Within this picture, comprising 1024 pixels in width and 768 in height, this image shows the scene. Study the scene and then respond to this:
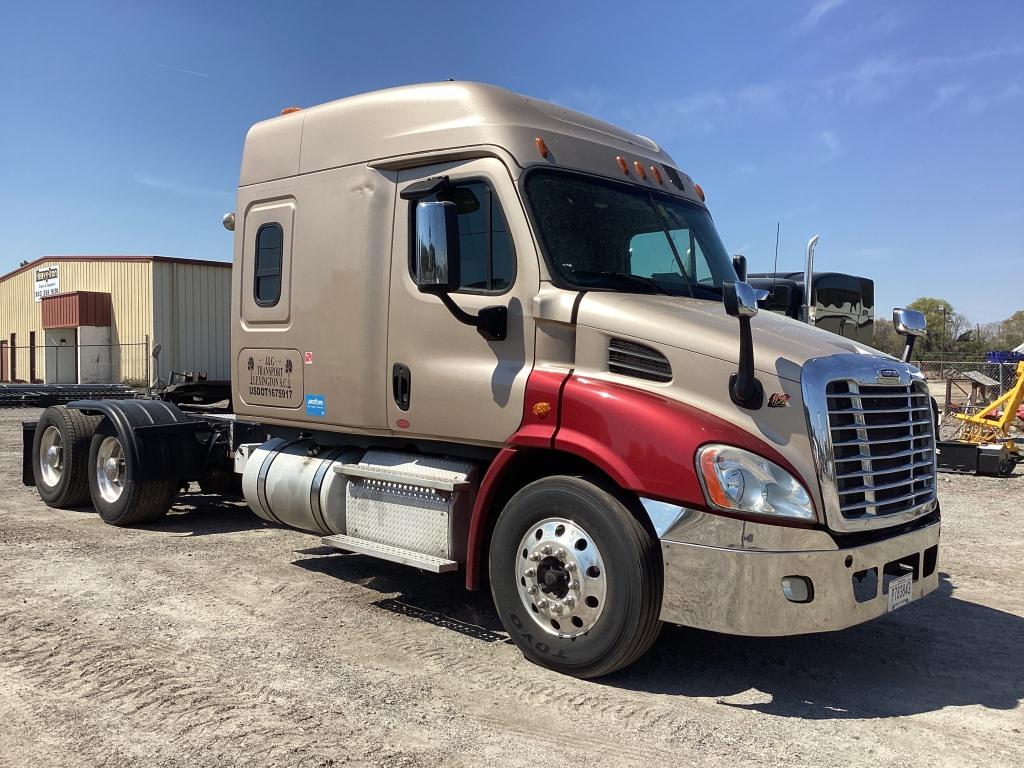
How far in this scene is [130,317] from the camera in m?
35.4

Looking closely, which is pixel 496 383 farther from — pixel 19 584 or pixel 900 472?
pixel 19 584

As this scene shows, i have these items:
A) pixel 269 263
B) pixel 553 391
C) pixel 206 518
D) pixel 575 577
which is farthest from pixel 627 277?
pixel 206 518

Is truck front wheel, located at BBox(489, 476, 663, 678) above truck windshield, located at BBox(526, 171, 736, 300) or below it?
below

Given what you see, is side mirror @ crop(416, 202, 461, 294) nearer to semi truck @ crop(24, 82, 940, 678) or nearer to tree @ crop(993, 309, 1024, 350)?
semi truck @ crop(24, 82, 940, 678)

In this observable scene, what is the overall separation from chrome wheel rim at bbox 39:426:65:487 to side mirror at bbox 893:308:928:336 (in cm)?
804

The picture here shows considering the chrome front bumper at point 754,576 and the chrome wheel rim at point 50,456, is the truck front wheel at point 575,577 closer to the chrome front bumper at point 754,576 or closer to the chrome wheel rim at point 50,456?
the chrome front bumper at point 754,576

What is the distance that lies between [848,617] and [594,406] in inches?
61.9

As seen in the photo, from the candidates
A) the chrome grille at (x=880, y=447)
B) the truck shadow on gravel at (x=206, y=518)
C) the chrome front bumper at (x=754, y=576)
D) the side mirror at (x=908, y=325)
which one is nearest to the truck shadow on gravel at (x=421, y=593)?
the truck shadow on gravel at (x=206, y=518)

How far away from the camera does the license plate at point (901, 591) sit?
4348 millimetres

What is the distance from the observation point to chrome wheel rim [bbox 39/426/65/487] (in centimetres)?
910

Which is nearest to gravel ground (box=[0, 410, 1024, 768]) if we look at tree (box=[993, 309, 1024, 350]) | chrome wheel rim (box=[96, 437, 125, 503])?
chrome wheel rim (box=[96, 437, 125, 503])

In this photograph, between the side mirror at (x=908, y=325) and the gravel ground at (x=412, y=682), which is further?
the side mirror at (x=908, y=325)

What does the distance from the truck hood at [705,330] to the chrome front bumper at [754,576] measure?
0.78m

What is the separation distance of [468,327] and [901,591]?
2746 millimetres
